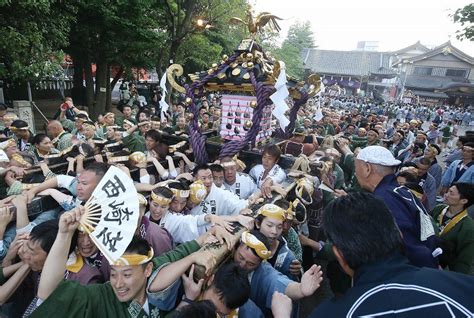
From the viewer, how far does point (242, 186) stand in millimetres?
4676

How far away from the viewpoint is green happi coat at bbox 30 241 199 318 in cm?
155

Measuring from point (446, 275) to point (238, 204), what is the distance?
2617 millimetres

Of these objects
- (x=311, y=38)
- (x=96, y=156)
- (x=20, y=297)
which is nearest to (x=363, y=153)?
(x=20, y=297)

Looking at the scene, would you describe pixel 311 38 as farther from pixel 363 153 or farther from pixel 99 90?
pixel 363 153

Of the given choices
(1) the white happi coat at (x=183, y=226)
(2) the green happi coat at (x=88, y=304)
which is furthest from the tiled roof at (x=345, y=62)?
(2) the green happi coat at (x=88, y=304)

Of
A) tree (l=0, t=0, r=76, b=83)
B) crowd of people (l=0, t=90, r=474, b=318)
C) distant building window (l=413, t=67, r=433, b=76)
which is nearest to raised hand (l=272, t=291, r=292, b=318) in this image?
crowd of people (l=0, t=90, r=474, b=318)

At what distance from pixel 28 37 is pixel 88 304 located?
312 inches

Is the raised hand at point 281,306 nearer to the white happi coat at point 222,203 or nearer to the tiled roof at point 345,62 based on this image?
the white happi coat at point 222,203

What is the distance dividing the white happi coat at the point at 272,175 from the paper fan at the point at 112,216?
9.06ft

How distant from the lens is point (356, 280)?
1409 millimetres

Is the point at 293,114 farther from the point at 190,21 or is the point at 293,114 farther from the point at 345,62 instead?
the point at 345,62

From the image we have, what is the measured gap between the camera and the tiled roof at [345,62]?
45719mm

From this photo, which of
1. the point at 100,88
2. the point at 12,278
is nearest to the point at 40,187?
the point at 12,278

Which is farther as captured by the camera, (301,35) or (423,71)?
(301,35)
